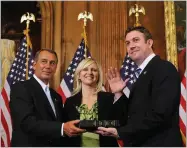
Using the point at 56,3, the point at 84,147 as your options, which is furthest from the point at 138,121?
the point at 56,3

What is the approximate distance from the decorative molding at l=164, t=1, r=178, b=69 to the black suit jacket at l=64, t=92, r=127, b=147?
409 cm

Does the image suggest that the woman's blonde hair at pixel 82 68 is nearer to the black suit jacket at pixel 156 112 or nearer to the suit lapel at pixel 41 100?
the suit lapel at pixel 41 100

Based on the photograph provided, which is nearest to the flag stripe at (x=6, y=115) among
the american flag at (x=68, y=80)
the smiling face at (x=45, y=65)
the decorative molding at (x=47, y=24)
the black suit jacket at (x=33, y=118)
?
the american flag at (x=68, y=80)

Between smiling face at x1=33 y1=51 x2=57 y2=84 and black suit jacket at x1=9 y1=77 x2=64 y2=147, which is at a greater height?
smiling face at x1=33 y1=51 x2=57 y2=84

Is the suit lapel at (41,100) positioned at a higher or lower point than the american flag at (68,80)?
lower

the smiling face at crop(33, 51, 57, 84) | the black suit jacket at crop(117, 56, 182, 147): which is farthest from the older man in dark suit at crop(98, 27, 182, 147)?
the smiling face at crop(33, 51, 57, 84)

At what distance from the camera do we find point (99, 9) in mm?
8156

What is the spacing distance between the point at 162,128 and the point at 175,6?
18.6 feet

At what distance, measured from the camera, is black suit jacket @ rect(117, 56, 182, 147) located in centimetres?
256

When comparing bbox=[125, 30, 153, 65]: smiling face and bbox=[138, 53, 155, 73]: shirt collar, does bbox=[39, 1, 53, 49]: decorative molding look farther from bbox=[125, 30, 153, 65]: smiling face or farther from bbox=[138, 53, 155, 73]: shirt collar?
bbox=[138, 53, 155, 73]: shirt collar

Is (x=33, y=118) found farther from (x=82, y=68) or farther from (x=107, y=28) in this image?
(x=107, y=28)

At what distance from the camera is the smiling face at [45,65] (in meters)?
3.67

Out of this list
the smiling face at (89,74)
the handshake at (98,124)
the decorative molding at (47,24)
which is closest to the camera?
the handshake at (98,124)

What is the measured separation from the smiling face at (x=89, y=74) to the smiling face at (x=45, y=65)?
15.4 inches
